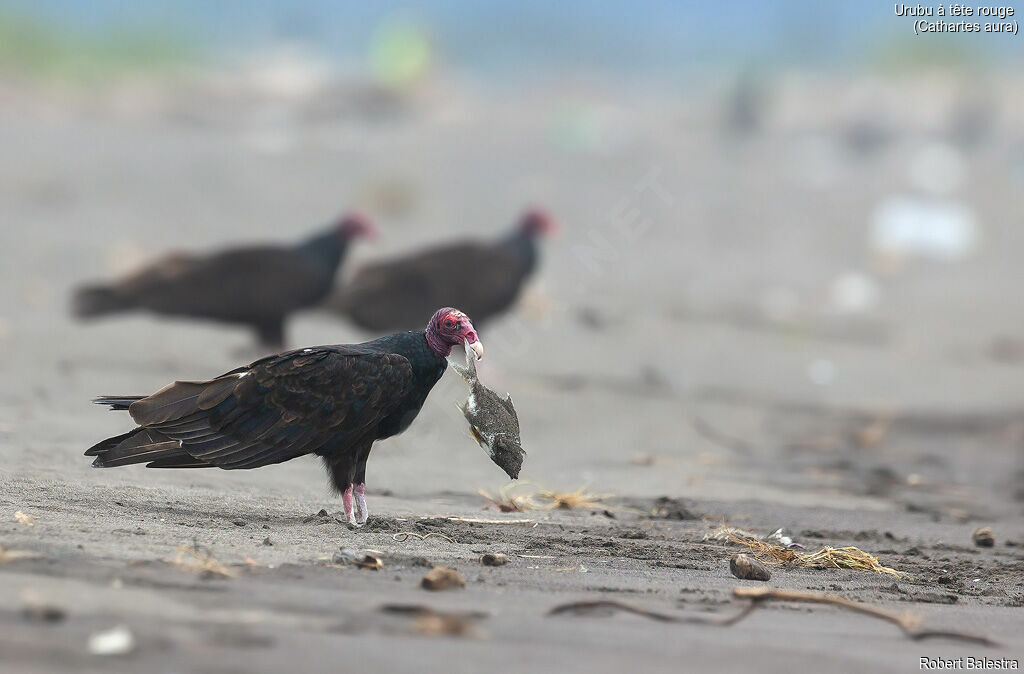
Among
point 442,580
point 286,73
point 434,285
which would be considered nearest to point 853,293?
point 434,285

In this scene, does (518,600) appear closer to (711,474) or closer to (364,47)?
(711,474)

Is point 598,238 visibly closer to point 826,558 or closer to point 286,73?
point 826,558

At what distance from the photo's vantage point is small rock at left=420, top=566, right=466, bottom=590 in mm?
4199

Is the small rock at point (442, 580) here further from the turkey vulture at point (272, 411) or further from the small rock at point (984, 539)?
the small rock at point (984, 539)

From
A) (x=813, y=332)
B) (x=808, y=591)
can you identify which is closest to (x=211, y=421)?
(x=808, y=591)

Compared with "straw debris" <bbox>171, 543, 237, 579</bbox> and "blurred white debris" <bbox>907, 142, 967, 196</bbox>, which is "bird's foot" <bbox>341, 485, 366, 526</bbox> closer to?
"straw debris" <bbox>171, 543, 237, 579</bbox>

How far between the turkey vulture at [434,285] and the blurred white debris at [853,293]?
605 cm

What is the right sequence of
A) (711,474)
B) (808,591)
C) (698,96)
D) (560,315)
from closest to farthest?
(808,591), (711,474), (560,315), (698,96)

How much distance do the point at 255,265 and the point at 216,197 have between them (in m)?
8.49

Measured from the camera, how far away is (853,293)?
17188mm

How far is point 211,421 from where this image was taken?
5512 millimetres

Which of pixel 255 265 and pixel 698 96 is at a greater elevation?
pixel 698 96

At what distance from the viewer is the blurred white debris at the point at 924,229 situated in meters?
19.6
